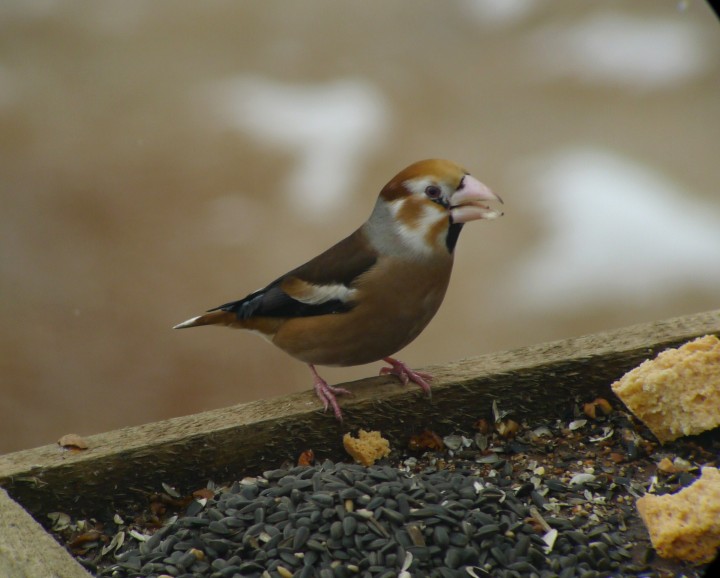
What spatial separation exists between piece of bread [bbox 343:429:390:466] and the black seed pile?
140 millimetres

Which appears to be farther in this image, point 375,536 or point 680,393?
point 680,393

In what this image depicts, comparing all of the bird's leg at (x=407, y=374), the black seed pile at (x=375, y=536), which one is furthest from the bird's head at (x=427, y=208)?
the black seed pile at (x=375, y=536)

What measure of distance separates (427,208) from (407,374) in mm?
281

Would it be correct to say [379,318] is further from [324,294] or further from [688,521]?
[688,521]

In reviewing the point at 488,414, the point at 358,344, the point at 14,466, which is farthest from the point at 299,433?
the point at 14,466

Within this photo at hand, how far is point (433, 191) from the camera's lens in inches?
50.6

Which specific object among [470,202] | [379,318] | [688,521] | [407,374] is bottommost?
[688,521]

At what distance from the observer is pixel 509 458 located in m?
1.39

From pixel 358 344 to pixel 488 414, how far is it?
0.22 meters

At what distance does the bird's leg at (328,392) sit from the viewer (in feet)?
4.59

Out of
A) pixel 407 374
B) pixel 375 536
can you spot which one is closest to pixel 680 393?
pixel 407 374

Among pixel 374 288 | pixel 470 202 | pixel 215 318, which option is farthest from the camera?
pixel 215 318

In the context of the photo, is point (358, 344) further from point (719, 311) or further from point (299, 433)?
point (719, 311)

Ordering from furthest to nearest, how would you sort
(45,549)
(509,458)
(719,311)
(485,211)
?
1. (719,311)
2. (509,458)
3. (485,211)
4. (45,549)
